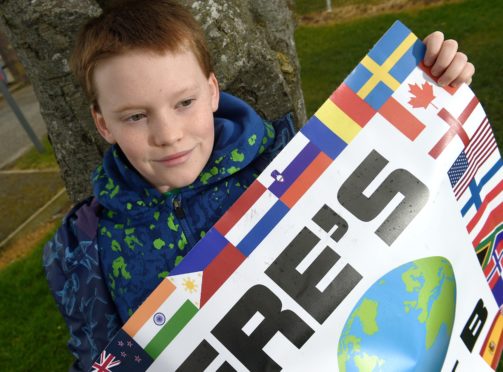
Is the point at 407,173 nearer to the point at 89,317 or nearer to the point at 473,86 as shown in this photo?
the point at 89,317

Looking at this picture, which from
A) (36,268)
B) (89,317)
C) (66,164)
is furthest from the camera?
(36,268)

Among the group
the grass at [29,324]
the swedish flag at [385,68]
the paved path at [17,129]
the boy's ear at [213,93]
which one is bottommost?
the grass at [29,324]

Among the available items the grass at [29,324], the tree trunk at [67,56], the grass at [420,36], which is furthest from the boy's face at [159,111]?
the grass at [420,36]

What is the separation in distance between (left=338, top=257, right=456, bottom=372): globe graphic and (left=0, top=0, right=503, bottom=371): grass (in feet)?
5.25

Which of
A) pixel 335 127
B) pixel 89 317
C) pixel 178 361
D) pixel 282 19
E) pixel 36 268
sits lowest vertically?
pixel 36 268

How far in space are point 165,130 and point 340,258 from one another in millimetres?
484

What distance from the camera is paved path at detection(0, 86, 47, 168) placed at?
24.4ft

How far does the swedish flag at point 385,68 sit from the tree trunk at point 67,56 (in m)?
0.68

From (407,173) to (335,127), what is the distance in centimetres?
19

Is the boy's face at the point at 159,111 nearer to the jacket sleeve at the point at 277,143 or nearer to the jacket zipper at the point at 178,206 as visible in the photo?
the jacket zipper at the point at 178,206

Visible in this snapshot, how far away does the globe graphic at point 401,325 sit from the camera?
3.72 ft

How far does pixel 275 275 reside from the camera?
3.74 ft

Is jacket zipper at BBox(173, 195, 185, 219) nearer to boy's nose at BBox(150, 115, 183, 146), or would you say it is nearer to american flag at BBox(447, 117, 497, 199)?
boy's nose at BBox(150, 115, 183, 146)

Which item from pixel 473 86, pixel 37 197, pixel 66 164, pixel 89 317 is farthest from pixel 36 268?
pixel 473 86
